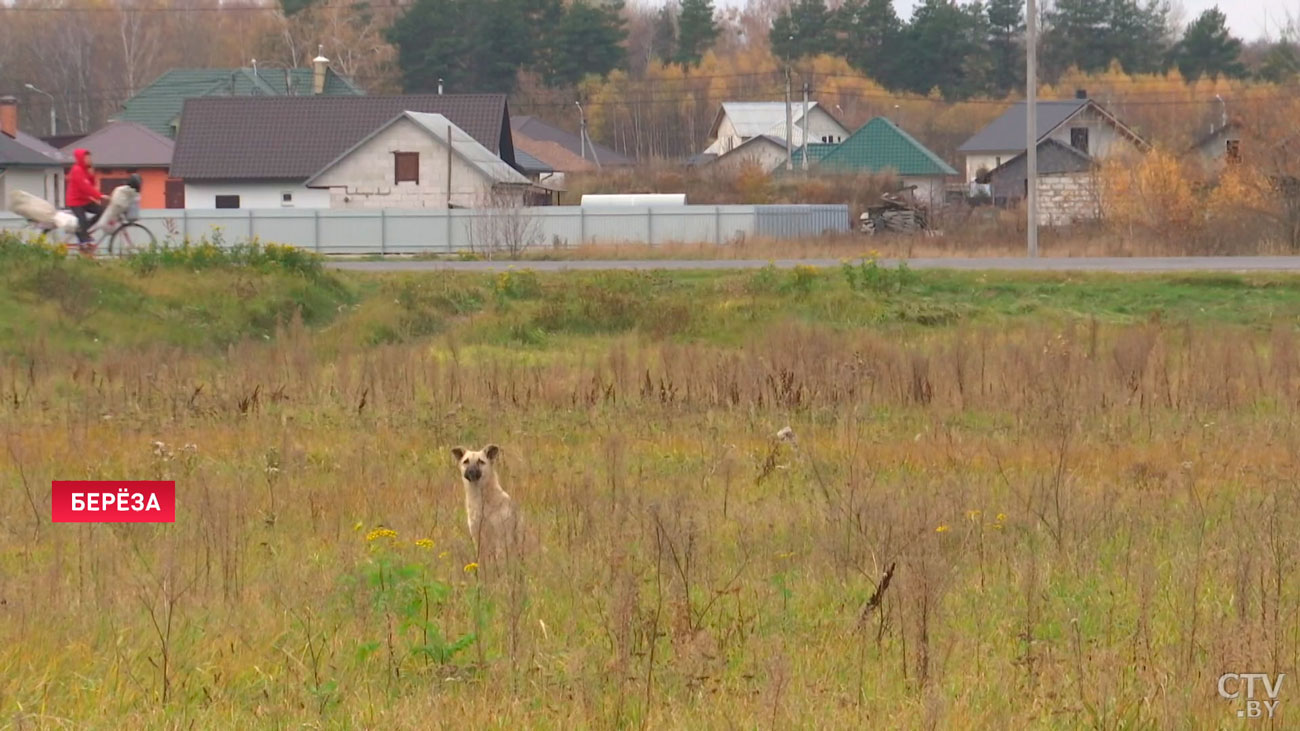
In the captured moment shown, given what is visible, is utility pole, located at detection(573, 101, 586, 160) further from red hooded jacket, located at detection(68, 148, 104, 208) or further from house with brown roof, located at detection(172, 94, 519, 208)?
red hooded jacket, located at detection(68, 148, 104, 208)

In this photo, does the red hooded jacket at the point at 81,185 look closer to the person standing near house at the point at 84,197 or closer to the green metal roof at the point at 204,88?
the person standing near house at the point at 84,197

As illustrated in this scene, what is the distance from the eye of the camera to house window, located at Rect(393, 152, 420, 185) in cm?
5641

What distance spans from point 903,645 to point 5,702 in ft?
11.8

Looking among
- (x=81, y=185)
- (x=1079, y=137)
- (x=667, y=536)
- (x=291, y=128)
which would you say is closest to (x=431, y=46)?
(x=291, y=128)

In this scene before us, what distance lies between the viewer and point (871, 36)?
111812mm

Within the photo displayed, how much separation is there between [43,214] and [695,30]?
100m

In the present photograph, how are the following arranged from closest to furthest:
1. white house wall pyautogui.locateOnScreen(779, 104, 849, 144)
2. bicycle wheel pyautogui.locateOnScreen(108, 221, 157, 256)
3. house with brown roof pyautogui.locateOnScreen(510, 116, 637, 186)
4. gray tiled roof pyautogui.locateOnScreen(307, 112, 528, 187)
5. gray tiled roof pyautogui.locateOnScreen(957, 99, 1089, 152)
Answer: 1. bicycle wheel pyautogui.locateOnScreen(108, 221, 157, 256)
2. gray tiled roof pyautogui.locateOnScreen(307, 112, 528, 187)
3. gray tiled roof pyautogui.locateOnScreen(957, 99, 1089, 152)
4. house with brown roof pyautogui.locateOnScreen(510, 116, 637, 186)
5. white house wall pyautogui.locateOnScreen(779, 104, 849, 144)

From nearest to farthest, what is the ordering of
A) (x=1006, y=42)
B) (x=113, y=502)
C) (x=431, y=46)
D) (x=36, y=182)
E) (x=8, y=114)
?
(x=113, y=502), (x=36, y=182), (x=8, y=114), (x=431, y=46), (x=1006, y=42)

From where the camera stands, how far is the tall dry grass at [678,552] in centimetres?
662

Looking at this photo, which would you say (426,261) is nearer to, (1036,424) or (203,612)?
(1036,424)

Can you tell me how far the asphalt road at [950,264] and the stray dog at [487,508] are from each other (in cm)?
2132

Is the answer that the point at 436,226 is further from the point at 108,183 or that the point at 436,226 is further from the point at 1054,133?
the point at 1054,133

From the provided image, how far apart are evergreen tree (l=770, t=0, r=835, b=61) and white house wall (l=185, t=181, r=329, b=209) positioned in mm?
58751

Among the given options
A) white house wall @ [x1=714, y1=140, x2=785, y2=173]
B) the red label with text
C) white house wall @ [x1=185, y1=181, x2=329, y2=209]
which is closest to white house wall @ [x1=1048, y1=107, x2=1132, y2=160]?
white house wall @ [x1=714, y1=140, x2=785, y2=173]
